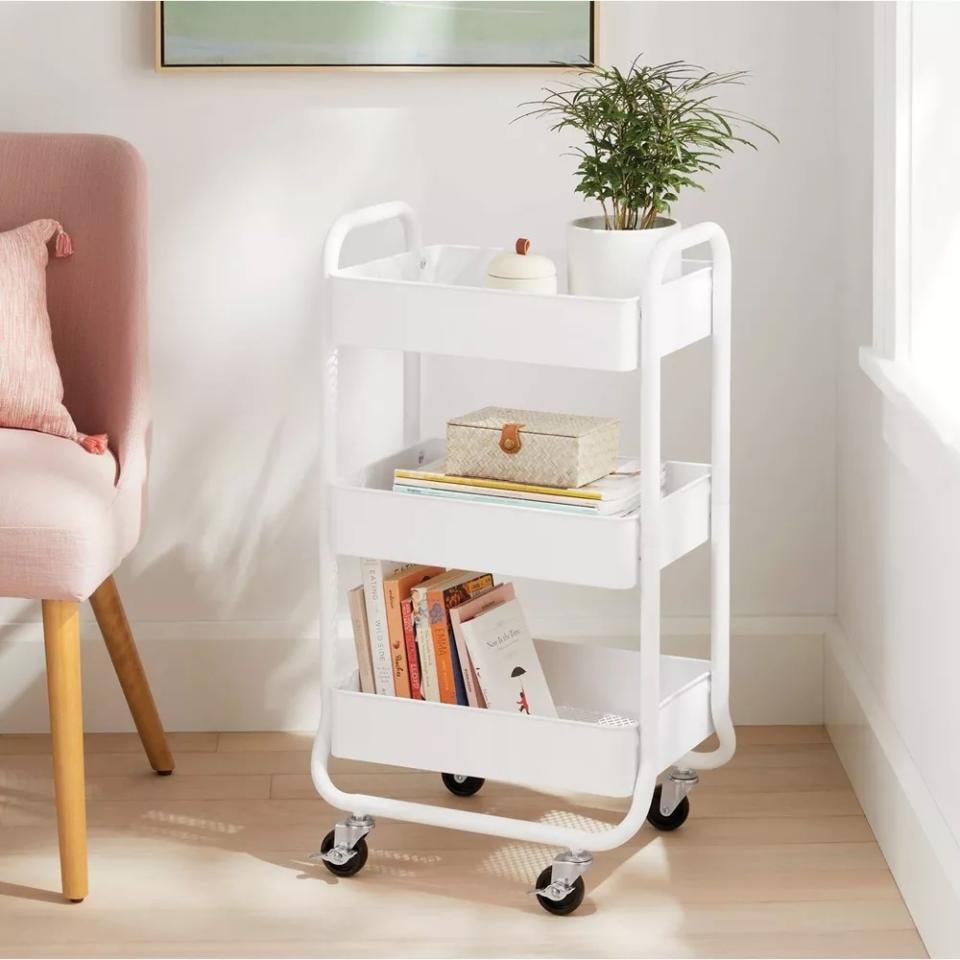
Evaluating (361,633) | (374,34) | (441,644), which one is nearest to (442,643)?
(441,644)

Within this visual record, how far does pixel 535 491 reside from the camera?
1850mm

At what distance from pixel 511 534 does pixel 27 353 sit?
2.36ft

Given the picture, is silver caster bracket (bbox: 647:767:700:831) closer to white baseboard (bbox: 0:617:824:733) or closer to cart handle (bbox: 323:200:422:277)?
white baseboard (bbox: 0:617:824:733)

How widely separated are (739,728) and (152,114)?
4.37 feet

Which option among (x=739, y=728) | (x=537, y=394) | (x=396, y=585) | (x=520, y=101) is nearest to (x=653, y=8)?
(x=520, y=101)

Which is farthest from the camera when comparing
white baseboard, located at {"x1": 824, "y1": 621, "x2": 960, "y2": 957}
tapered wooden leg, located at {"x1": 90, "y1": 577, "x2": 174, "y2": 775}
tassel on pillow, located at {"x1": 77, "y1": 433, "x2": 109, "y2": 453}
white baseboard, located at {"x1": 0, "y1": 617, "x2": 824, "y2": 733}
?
white baseboard, located at {"x1": 0, "y1": 617, "x2": 824, "y2": 733}

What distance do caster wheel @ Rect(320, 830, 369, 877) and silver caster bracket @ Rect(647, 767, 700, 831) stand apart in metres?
0.39

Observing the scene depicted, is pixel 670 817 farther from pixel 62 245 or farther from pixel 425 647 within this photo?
pixel 62 245

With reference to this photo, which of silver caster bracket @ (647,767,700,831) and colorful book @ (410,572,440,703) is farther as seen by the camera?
silver caster bracket @ (647,767,700,831)

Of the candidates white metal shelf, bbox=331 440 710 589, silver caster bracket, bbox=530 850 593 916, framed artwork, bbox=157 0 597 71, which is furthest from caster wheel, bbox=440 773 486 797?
framed artwork, bbox=157 0 597 71

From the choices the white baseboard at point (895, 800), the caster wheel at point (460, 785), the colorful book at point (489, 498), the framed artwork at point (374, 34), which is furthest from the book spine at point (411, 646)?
the framed artwork at point (374, 34)

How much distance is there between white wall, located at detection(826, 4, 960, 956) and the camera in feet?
5.74

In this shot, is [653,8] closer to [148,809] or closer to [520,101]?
[520,101]

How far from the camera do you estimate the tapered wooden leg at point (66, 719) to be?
186 cm
